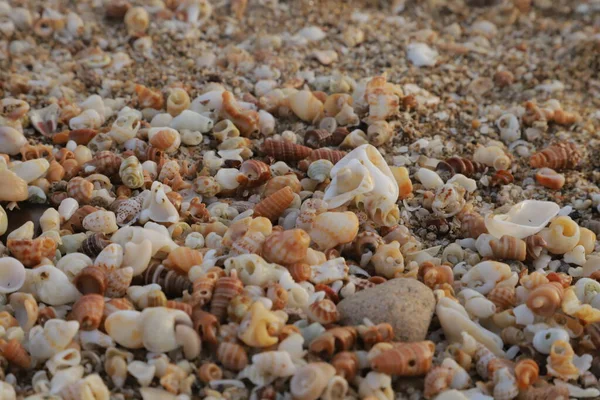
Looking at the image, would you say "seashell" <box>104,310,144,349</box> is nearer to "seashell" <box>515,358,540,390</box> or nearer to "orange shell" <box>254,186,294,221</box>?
"orange shell" <box>254,186,294,221</box>

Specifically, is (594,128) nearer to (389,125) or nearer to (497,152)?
(497,152)

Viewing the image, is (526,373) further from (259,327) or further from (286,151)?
(286,151)

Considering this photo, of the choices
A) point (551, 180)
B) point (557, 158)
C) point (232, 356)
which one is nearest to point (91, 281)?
point (232, 356)

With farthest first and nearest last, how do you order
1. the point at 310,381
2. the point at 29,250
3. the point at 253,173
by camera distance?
the point at 253,173, the point at 29,250, the point at 310,381

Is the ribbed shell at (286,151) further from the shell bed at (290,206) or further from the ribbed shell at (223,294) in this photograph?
the ribbed shell at (223,294)

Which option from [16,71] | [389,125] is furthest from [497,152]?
[16,71]

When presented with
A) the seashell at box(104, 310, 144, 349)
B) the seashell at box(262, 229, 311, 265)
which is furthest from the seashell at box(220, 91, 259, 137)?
the seashell at box(104, 310, 144, 349)
